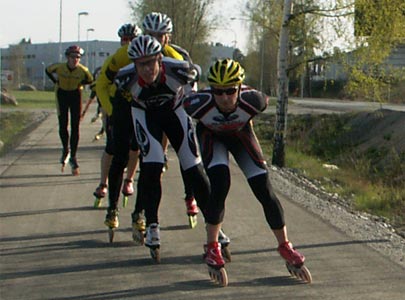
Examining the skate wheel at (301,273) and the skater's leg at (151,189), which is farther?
the skater's leg at (151,189)

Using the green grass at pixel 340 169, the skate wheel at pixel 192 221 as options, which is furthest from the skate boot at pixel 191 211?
the green grass at pixel 340 169

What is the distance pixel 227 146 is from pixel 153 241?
3.59 ft

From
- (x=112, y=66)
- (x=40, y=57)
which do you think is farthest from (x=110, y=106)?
(x=40, y=57)

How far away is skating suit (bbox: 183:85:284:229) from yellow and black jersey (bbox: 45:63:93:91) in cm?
615

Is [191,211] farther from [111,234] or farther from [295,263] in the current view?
[295,263]

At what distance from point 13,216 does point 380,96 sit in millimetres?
8954

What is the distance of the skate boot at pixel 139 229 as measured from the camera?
8016mm

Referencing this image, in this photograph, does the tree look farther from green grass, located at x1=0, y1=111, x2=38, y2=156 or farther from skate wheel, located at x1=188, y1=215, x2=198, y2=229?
skate wheel, located at x1=188, y1=215, x2=198, y2=229

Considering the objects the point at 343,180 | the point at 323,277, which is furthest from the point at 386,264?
the point at 343,180

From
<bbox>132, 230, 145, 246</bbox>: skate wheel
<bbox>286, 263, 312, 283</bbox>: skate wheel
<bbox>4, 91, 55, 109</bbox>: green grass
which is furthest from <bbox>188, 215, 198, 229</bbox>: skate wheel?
<bbox>4, 91, 55, 109</bbox>: green grass

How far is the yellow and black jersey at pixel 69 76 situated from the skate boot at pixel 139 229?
5128 mm

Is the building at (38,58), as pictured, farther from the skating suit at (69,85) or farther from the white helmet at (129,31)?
the white helmet at (129,31)

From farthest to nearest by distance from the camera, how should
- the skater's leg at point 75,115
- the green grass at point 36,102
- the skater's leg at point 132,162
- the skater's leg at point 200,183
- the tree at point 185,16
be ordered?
1. the green grass at point 36,102
2. the tree at point 185,16
3. the skater's leg at point 75,115
4. the skater's leg at point 132,162
5. the skater's leg at point 200,183

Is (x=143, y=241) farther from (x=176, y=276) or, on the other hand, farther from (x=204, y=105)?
(x=204, y=105)
